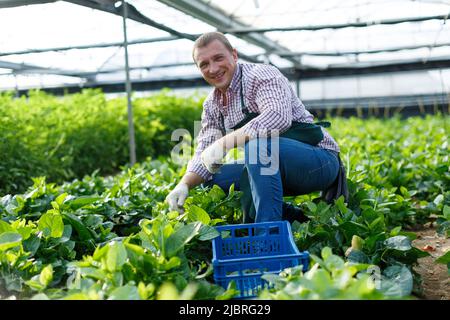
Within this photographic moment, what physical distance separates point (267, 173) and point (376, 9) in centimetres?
710

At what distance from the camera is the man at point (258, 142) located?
2504 mm

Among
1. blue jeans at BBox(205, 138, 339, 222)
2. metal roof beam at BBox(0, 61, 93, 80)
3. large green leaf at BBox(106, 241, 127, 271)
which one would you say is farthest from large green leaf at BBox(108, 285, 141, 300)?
metal roof beam at BBox(0, 61, 93, 80)

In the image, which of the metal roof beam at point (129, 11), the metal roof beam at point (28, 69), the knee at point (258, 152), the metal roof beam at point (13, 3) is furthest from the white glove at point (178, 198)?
the metal roof beam at point (28, 69)

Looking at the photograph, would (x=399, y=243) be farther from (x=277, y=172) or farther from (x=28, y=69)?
(x=28, y=69)

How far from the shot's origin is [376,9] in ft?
28.8

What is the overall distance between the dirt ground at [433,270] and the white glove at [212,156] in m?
1.04

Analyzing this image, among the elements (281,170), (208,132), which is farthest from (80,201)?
(281,170)

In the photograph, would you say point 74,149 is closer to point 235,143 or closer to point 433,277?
point 235,143

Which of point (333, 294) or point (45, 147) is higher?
point (45, 147)

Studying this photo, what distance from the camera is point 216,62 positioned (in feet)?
9.04

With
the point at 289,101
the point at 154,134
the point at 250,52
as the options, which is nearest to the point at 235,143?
Answer: the point at 289,101

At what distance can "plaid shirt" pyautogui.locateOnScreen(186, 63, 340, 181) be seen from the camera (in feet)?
8.50

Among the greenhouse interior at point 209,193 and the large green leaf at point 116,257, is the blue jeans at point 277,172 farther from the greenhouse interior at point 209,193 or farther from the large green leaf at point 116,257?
the large green leaf at point 116,257

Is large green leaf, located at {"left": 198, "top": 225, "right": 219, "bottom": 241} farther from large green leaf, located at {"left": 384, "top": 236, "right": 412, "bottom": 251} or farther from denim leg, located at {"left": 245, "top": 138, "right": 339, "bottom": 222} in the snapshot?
large green leaf, located at {"left": 384, "top": 236, "right": 412, "bottom": 251}
